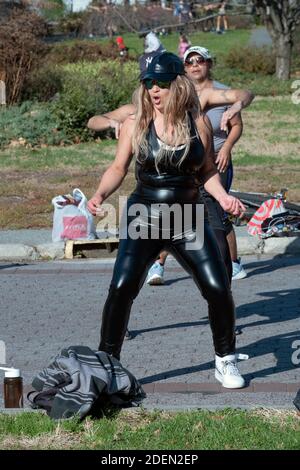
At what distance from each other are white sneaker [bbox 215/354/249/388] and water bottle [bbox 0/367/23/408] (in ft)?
3.94

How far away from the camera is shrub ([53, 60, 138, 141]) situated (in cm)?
1881

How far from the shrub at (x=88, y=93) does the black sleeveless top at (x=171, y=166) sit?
1272 centimetres

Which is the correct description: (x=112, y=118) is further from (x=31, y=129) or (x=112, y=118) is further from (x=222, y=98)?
(x=31, y=129)

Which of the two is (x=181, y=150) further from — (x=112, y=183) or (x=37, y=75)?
(x=37, y=75)

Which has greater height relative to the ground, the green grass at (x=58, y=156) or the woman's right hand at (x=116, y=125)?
the woman's right hand at (x=116, y=125)

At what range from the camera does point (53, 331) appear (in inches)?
318

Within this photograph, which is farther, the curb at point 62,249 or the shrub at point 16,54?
the shrub at point 16,54

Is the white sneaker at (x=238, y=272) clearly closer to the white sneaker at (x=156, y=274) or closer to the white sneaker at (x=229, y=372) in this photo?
the white sneaker at (x=156, y=274)

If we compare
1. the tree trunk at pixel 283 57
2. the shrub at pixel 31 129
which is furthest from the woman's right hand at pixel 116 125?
the tree trunk at pixel 283 57

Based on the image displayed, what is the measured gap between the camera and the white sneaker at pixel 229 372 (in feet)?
20.4

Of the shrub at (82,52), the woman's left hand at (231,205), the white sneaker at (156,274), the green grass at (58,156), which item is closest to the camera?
the woman's left hand at (231,205)

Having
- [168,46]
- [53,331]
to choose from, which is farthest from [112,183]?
[168,46]

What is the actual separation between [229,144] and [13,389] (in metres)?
2.98

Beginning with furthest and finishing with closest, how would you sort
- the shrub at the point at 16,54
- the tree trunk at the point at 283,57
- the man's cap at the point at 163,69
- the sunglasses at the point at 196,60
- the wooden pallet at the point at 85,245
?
the tree trunk at the point at 283,57, the shrub at the point at 16,54, the wooden pallet at the point at 85,245, the sunglasses at the point at 196,60, the man's cap at the point at 163,69
